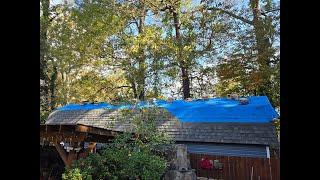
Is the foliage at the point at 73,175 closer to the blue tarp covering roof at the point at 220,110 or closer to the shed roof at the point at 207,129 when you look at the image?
the shed roof at the point at 207,129

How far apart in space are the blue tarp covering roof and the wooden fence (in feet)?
3.81

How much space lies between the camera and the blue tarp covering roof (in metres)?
6.95

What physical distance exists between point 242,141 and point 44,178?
3601 millimetres

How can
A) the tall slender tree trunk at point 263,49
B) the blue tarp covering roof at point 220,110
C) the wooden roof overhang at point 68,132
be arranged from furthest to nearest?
1. the tall slender tree trunk at point 263,49
2. the blue tarp covering roof at point 220,110
3. the wooden roof overhang at point 68,132

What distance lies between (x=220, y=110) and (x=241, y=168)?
185cm

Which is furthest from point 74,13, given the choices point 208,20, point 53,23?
point 208,20

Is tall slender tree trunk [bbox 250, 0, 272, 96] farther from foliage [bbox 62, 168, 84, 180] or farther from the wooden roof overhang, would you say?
foliage [bbox 62, 168, 84, 180]

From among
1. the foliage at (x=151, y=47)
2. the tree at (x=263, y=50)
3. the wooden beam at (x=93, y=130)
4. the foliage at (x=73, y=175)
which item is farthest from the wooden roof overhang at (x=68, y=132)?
the tree at (x=263, y=50)

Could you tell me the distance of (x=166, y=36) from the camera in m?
9.23

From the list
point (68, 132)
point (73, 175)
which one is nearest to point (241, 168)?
point (73, 175)

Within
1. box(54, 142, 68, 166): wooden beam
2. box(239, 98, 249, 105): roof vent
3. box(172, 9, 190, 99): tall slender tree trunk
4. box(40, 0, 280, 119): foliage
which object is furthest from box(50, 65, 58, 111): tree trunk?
box(239, 98, 249, 105): roof vent

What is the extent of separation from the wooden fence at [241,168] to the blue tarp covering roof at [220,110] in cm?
116

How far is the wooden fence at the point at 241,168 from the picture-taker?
565 cm
